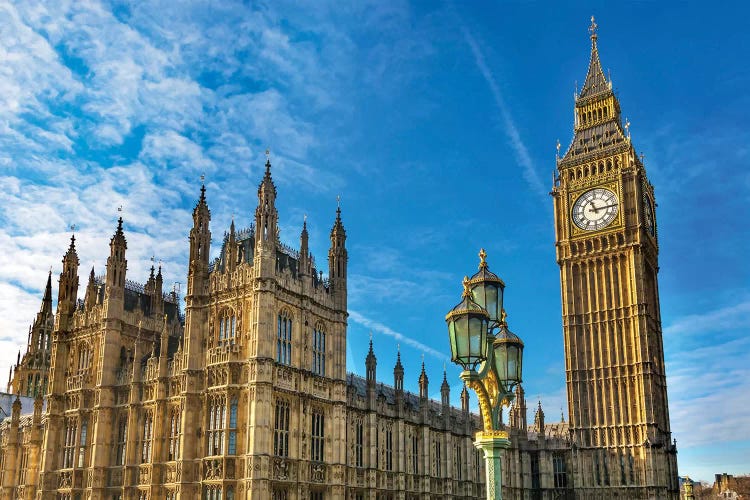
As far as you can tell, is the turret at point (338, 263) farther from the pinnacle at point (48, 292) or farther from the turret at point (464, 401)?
the pinnacle at point (48, 292)

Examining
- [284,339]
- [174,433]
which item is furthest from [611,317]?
[174,433]

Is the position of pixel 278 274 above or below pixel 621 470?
above

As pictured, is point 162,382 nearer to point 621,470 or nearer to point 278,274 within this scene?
point 278,274

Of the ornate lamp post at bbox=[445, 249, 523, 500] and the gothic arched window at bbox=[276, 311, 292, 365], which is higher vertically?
the gothic arched window at bbox=[276, 311, 292, 365]

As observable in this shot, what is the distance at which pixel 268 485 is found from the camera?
4716 centimetres

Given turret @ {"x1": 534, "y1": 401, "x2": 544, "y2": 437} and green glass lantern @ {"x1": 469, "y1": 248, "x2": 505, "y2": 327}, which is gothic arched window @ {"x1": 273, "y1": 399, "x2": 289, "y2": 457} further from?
turret @ {"x1": 534, "y1": 401, "x2": 544, "y2": 437}

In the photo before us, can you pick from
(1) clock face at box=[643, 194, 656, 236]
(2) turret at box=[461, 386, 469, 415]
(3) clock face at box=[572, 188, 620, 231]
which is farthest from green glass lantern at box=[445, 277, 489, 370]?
(1) clock face at box=[643, 194, 656, 236]

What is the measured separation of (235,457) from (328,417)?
8172 millimetres

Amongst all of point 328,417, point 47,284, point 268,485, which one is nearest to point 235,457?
point 268,485

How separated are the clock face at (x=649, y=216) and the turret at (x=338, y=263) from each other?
48.0 m

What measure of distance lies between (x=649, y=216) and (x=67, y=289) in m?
68.8

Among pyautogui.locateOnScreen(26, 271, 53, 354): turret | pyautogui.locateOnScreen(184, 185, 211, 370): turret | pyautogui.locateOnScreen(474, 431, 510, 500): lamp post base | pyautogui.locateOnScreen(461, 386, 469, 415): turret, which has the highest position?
pyautogui.locateOnScreen(26, 271, 53, 354): turret

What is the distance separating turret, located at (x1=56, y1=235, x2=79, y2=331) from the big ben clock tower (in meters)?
56.2

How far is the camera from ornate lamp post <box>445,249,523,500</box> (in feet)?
63.6
